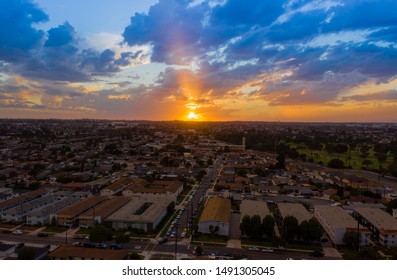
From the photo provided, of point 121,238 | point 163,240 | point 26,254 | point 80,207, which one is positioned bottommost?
point 163,240

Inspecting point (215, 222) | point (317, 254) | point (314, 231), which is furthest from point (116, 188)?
point (317, 254)

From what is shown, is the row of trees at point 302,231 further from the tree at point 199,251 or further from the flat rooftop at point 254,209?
the tree at point 199,251

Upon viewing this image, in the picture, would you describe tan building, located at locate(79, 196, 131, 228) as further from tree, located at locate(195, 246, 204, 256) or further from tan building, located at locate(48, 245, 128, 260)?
tree, located at locate(195, 246, 204, 256)

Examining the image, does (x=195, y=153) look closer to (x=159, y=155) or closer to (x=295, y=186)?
(x=159, y=155)

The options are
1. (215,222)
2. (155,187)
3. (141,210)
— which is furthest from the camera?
(155,187)

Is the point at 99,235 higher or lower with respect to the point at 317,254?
higher

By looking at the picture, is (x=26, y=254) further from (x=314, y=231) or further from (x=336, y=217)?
(x=336, y=217)
